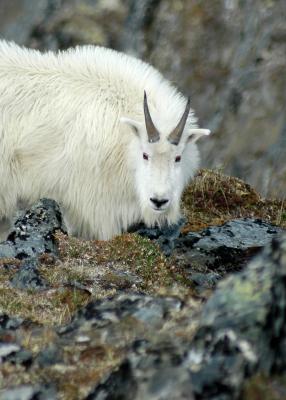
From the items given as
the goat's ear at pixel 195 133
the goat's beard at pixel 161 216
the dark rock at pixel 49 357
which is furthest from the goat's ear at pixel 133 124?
the dark rock at pixel 49 357

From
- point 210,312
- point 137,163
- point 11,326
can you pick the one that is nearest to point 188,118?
point 137,163

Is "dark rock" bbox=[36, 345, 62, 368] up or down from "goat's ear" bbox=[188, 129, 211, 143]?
down

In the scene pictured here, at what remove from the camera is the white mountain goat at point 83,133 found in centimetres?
1050

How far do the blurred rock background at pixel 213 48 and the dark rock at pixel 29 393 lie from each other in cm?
865

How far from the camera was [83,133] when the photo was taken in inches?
413

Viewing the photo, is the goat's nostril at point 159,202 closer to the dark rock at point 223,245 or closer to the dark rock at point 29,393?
the dark rock at point 223,245

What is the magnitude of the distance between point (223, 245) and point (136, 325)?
4.48 meters

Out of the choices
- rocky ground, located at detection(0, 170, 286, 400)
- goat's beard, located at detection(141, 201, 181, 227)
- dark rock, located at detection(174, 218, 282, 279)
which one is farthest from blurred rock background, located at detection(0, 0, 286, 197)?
rocky ground, located at detection(0, 170, 286, 400)

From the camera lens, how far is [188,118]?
10820 mm

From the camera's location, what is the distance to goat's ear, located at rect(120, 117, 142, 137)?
1017 cm

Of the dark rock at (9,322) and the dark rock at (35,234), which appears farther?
the dark rock at (35,234)

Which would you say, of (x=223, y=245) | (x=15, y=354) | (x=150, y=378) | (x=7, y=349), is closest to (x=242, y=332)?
(x=150, y=378)

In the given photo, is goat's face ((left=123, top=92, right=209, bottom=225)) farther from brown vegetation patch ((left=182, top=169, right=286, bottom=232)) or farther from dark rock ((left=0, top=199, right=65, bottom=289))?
brown vegetation patch ((left=182, top=169, right=286, bottom=232))

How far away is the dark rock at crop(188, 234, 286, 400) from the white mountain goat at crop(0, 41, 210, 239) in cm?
532
